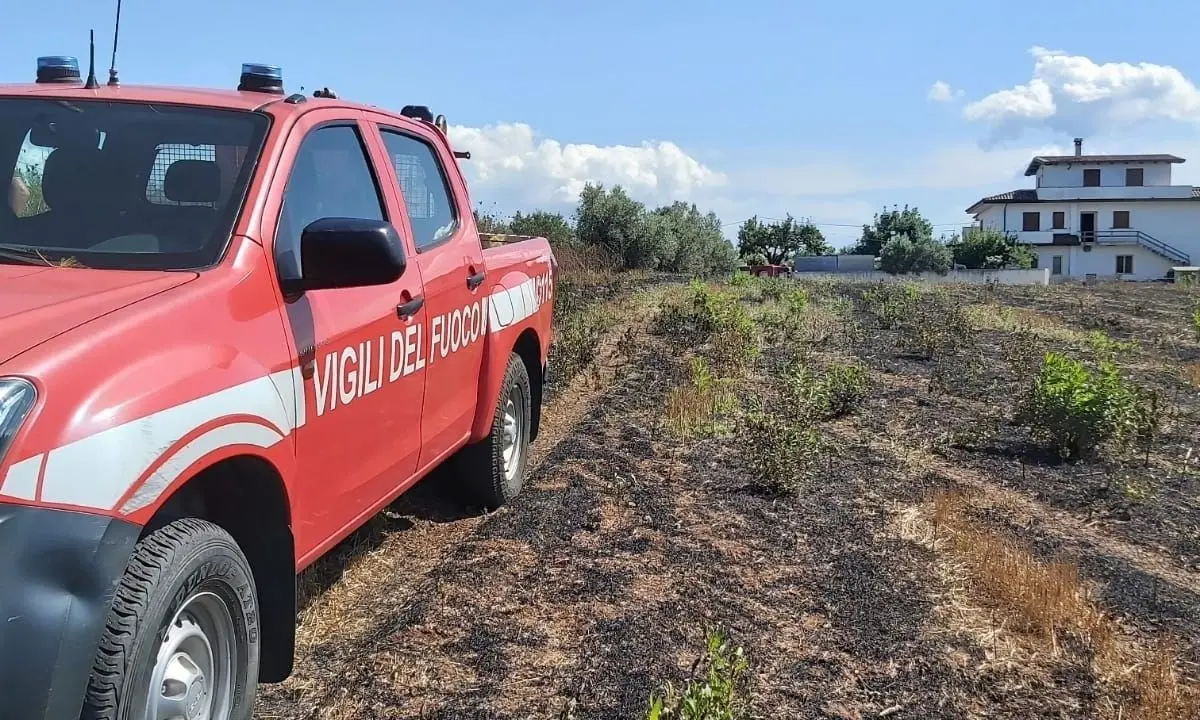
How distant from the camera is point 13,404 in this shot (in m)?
1.97

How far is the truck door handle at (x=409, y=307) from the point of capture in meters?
3.80

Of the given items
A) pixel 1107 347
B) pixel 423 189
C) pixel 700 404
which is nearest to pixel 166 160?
pixel 423 189

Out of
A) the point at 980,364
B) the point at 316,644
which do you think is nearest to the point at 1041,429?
the point at 980,364

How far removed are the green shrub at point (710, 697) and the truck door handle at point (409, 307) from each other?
1586 millimetres

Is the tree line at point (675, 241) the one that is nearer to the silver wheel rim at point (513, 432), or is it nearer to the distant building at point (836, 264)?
the distant building at point (836, 264)

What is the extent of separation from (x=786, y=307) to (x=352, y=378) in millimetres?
12768

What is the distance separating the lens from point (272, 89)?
3.81 metres

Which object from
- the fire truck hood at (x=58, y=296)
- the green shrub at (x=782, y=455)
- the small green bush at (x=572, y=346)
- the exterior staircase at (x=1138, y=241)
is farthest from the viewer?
the exterior staircase at (x=1138, y=241)

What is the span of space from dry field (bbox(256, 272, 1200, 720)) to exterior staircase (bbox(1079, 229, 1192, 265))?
65.7 metres

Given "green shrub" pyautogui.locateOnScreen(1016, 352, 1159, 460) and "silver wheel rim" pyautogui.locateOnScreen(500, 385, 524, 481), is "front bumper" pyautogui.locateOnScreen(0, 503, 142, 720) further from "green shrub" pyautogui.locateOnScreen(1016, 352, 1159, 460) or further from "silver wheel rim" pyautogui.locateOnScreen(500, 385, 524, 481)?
"green shrub" pyautogui.locateOnScreen(1016, 352, 1159, 460)

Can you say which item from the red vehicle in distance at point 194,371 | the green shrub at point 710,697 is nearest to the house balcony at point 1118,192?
the red vehicle in distance at point 194,371

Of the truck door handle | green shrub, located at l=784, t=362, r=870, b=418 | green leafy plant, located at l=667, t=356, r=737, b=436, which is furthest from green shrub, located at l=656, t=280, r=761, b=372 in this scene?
the truck door handle

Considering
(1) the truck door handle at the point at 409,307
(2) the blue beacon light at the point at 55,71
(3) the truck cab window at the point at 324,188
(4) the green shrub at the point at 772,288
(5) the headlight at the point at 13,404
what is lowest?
(5) the headlight at the point at 13,404

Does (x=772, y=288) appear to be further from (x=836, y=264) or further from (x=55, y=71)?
(x=836, y=264)
